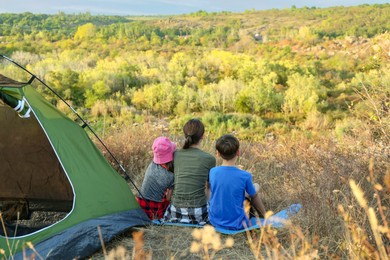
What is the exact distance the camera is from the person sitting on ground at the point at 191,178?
433 centimetres

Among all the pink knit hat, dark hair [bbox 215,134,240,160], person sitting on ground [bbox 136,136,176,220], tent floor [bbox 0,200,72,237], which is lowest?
tent floor [bbox 0,200,72,237]

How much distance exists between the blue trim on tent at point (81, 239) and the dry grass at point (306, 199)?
131mm

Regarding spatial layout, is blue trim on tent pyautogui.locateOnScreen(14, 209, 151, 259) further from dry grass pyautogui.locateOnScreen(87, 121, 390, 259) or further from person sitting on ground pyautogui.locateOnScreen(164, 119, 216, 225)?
person sitting on ground pyautogui.locateOnScreen(164, 119, 216, 225)

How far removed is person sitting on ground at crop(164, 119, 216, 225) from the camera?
14.2 feet

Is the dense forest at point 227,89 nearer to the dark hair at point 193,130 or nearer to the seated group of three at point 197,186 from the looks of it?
the seated group of three at point 197,186

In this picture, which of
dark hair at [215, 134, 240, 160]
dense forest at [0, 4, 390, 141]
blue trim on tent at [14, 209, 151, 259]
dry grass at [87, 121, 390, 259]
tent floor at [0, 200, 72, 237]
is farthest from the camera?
dense forest at [0, 4, 390, 141]

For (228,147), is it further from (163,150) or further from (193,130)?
(163,150)

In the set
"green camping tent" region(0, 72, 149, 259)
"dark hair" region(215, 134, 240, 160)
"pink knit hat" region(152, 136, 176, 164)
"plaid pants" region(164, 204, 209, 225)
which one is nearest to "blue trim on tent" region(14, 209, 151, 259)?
"green camping tent" region(0, 72, 149, 259)

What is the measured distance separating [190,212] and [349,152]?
2.29 meters

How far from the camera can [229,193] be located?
4.00 meters

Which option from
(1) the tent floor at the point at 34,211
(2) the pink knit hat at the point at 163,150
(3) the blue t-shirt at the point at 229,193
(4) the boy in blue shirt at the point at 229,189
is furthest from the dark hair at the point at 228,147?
(1) the tent floor at the point at 34,211

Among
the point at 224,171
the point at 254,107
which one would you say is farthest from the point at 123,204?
the point at 254,107

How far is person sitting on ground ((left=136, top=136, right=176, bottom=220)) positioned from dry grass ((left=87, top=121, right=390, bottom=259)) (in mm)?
319

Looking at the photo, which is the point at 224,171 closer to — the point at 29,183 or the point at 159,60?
the point at 29,183
